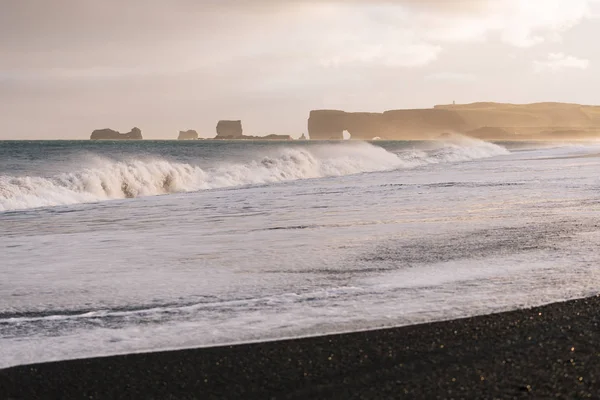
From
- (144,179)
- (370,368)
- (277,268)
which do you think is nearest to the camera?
(370,368)

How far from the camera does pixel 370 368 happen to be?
396 cm

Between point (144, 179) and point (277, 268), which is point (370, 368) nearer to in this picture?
point (277, 268)

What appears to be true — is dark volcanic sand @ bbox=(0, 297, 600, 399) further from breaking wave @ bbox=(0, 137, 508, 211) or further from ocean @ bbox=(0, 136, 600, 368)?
breaking wave @ bbox=(0, 137, 508, 211)

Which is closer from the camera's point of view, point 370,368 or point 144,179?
point 370,368

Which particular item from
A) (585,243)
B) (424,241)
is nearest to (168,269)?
(424,241)

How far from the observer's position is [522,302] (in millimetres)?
5465

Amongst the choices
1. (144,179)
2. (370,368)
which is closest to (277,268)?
(370,368)

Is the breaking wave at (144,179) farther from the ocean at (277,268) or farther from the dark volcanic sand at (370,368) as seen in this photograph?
the dark volcanic sand at (370,368)

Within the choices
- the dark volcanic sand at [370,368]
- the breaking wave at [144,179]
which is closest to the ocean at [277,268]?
the dark volcanic sand at [370,368]

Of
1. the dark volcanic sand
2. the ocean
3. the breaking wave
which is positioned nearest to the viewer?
the dark volcanic sand

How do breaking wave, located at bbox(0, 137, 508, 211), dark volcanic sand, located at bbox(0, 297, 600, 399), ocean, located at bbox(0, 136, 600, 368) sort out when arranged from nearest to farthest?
dark volcanic sand, located at bbox(0, 297, 600, 399) < ocean, located at bbox(0, 136, 600, 368) < breaking wave, located at bbox(0, 137, 508, 211)

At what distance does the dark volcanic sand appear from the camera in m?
3.58

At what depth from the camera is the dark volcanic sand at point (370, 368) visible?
3578 mm

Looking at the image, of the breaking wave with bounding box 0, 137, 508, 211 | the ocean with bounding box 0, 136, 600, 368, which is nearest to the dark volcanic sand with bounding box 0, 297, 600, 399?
the ocean with bounding box 0, 136, 600, 368
